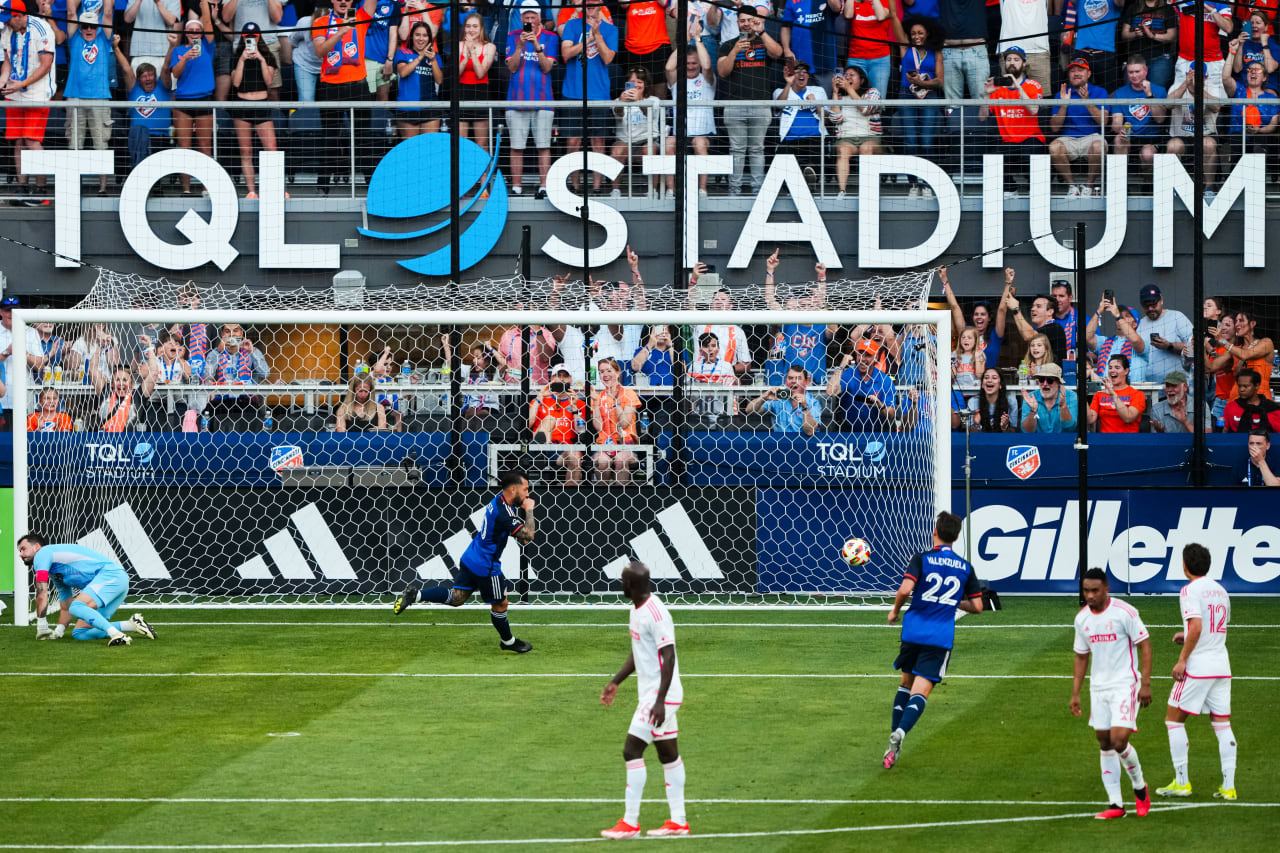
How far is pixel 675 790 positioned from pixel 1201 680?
318 cm

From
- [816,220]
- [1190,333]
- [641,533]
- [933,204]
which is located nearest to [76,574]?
[641,533]

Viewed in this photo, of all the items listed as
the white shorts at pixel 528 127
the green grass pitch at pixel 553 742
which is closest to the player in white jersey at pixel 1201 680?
the green grass pitch at pixel 553 742

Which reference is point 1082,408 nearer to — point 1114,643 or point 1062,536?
point 1062,536

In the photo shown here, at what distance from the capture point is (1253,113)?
68.0 ft

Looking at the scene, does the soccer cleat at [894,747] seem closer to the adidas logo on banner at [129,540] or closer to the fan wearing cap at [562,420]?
the fan wearing cap at [562,420]

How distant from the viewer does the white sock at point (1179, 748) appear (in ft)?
30.6

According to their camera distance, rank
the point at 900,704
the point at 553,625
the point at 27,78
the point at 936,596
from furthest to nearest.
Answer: the point at 27,78, the point at 553,625, the point at 936,596, the point at 900,704

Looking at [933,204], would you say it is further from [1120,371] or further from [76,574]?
[76,574]

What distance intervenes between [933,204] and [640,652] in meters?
13.2

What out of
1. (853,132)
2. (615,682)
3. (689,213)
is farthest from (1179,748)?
(853,132)

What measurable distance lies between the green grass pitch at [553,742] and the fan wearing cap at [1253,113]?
7448 millimetres

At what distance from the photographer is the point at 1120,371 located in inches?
714

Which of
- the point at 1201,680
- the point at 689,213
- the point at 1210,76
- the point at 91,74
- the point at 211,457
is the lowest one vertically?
the point at 1201,680

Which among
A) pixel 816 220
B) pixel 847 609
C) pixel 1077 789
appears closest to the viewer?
pixel 1077 789
